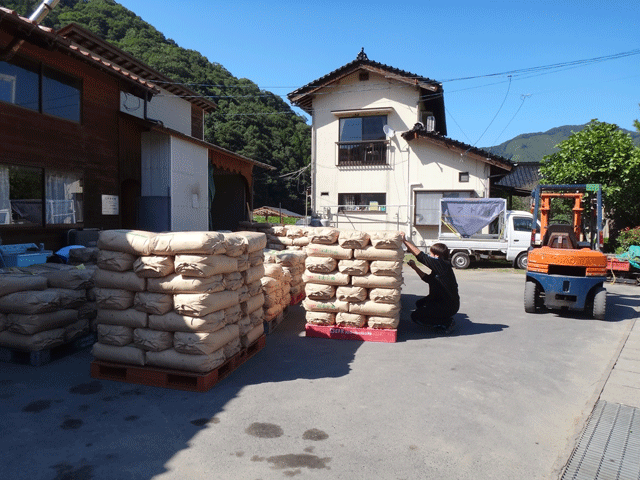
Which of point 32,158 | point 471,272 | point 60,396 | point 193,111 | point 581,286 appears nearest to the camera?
point 60,396

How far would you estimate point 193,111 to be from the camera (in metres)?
17.1

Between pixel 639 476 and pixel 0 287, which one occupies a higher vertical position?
pixel 0 287

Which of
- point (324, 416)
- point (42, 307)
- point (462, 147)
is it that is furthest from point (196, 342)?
point (462, 147)

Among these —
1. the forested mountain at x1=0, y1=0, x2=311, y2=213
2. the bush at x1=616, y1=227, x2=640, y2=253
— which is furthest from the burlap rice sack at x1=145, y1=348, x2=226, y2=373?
the forested mountain at x1=0, y1=0, x2=311, y2=213

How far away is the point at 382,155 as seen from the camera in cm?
1958

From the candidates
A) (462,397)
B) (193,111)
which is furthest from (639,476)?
(193,111)

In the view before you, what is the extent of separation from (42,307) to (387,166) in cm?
1637

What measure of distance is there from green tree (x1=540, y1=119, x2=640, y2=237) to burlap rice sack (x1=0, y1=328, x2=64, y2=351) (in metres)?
15.0

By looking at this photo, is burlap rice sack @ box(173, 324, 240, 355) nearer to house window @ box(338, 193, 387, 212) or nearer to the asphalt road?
Result: the asphalt road

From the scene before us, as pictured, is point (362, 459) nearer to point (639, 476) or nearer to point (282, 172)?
point (639, 476)

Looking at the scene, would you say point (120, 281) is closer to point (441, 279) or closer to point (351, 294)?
point (351, 294)

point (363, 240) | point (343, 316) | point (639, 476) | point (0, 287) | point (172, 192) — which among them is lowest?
point (639, 476)

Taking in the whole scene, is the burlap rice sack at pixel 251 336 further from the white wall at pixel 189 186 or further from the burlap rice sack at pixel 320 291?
the white wall at pixel 189 186

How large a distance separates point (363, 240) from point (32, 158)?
674cm
